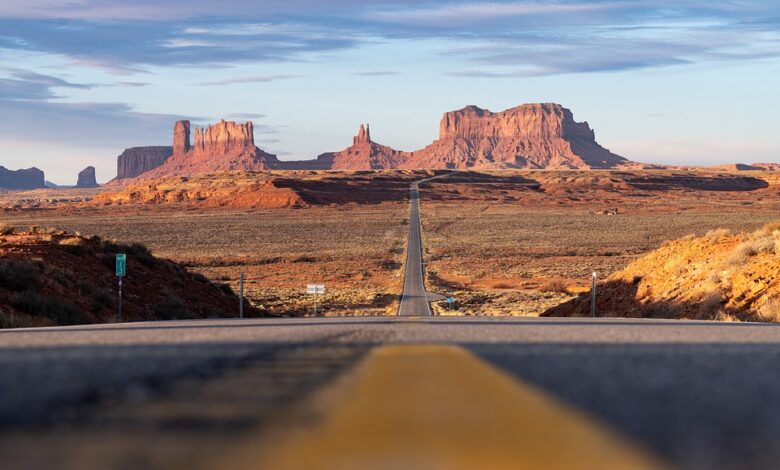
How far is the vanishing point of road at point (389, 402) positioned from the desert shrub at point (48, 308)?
6352mm

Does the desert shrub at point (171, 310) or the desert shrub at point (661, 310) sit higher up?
the desert shrub at point (661, 310)

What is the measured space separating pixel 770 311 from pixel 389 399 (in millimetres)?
12730

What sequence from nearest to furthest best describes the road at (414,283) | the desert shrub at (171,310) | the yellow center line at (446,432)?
1. the yellow center line at (446,432)
2. the desert shrub at (171,310)
3. the road at (414,283)

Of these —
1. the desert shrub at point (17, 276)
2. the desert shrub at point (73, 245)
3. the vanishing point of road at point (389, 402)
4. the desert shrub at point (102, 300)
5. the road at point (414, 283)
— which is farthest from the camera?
the road at point (414, 283)

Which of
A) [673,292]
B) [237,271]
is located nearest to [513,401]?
[673,292]

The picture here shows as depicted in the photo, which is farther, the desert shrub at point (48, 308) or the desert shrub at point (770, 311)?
the desert shrub at point (48, 308)

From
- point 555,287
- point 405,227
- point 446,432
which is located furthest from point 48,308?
point 405,227

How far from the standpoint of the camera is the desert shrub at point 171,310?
71.5ft

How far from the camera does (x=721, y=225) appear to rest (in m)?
85.5

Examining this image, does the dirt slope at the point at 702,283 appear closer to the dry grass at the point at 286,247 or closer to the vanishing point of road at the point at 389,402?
the vanishing point of road at the point at 389,402

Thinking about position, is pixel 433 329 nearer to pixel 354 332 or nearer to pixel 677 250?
pixel 354 332

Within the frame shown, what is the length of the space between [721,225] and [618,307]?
218 feet

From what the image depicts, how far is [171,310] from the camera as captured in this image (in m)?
22.4

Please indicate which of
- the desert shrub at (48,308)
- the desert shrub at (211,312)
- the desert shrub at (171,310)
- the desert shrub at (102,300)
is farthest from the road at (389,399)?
the desert shrub at (211,312)
